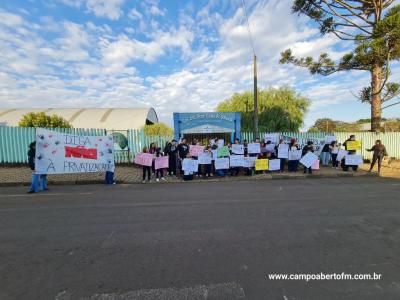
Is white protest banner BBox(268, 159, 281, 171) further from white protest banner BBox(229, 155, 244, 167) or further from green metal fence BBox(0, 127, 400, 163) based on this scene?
green metal fence BBox(0, 127, 400, 163)

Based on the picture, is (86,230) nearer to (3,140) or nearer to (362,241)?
(362,241)

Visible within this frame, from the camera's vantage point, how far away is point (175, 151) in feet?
42.5

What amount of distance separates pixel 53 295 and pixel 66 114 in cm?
4457

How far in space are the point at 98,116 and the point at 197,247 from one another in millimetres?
41635

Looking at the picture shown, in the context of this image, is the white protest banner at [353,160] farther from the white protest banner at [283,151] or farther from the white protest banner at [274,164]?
the white protest banner at [274,164]

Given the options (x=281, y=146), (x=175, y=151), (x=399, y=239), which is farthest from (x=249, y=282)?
(x=281, y=146)

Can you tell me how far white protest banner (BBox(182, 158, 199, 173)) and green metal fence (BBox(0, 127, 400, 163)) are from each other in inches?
186

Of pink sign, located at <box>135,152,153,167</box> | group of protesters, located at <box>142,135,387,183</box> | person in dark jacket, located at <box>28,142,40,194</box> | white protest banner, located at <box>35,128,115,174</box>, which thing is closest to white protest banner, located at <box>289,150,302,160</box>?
group of protesters, located at <box>142,135,387,183</box>

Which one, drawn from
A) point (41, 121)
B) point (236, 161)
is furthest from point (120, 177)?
point (41, 121)

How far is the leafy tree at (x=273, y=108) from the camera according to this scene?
27.8 m

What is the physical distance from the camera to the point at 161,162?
40.4 feet

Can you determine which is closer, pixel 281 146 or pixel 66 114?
pixel 281 146

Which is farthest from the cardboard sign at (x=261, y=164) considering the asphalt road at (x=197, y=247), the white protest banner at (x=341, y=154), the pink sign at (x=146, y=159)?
the asphalt road at (x=197, y=247)

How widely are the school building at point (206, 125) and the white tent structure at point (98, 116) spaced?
23.4 metres
